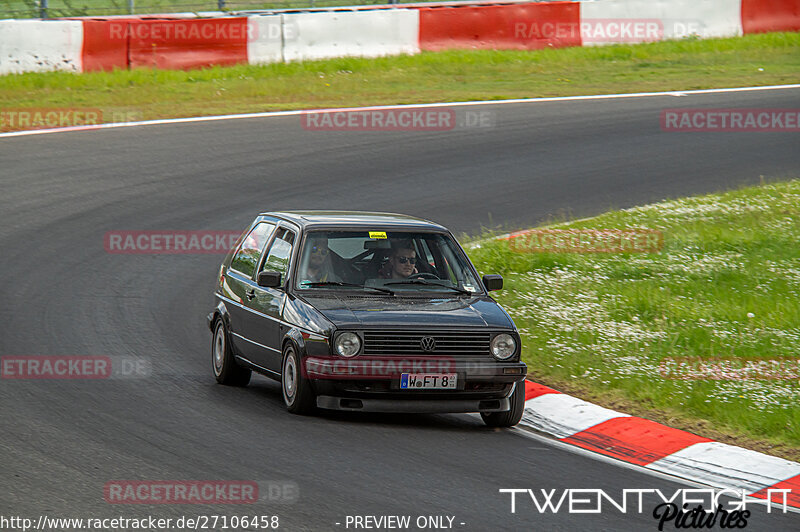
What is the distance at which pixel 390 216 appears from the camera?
10078 millimetres

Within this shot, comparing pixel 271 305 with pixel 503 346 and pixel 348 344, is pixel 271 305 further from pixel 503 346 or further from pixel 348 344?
pixel 503 346

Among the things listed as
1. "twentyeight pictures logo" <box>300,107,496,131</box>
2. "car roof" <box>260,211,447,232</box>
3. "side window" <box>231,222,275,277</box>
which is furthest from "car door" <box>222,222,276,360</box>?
"twentyeight pictures logo" <box>300,107,496,131</box>

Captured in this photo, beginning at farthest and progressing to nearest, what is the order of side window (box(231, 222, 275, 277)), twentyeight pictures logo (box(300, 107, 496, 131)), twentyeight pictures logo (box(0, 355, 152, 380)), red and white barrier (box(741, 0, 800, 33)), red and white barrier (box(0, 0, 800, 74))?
red and white barrier (box(741, 0, 800, 33)), red and white barrier (box(0, 0, 800, 74)), twentyeight pictures logo (box(300, 107, 496, 131)), side window (box(231, 222, 275, 277)), twentyeight pictures logo (box(0, 355, 152, 380))

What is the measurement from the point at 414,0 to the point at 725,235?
587 inches

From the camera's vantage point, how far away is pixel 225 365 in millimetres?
9812

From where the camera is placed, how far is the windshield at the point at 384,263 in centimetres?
918

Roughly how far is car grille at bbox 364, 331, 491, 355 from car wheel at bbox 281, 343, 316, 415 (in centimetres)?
52

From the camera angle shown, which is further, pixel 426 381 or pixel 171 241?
pixel 171 241

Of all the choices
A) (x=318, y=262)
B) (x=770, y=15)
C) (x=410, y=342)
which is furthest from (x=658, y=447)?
(x=770, y=15)

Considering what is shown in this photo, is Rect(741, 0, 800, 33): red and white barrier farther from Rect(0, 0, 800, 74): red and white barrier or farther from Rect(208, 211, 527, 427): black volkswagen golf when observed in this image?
Rect(208, 211, 527, 427): black volkswagen golf

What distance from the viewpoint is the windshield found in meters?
9.18

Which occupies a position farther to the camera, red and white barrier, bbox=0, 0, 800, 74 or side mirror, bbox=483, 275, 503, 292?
red and white barrier, bbox=0, 0, 800, 74

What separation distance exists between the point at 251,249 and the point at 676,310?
4.00 m

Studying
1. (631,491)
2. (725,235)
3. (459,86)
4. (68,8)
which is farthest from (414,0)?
(631,491)
